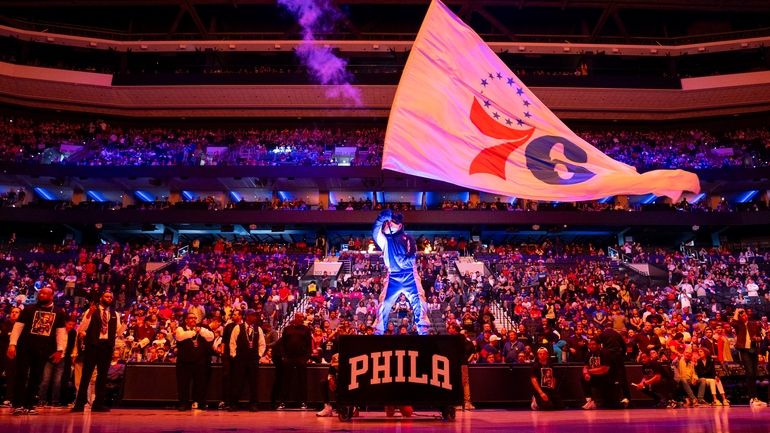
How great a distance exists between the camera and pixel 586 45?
4344cm

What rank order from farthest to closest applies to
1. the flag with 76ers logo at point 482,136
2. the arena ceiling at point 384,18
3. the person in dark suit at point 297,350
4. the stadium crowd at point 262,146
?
1. the arena ceiling at point 384,18
2. the stadium crowd at point 262,146
3. the person in dark suit at point 297,350
4. the flag with 76ers logo at point 482,136

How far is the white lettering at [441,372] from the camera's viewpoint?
8.09 m

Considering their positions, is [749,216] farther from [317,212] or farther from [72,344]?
[72,344]

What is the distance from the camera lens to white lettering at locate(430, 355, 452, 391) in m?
8.09

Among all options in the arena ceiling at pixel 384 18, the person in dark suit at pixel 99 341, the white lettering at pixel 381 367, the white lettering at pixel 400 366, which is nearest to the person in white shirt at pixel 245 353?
the person in dark suit at pixel 99 341

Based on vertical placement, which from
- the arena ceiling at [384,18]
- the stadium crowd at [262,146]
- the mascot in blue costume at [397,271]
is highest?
the arena ceiling at [384,18]

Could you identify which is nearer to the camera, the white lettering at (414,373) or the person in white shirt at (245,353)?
the white lettering at (414,373)

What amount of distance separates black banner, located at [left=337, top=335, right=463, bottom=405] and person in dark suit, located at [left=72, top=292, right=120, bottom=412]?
433cm

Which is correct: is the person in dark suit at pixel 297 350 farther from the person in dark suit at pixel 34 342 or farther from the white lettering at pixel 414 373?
the person in dark suit at pixel 34 342

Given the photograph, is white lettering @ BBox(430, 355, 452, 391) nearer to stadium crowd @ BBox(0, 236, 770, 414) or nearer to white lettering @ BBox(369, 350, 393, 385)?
white lettering @ BBox(369, 350, 393, 385)

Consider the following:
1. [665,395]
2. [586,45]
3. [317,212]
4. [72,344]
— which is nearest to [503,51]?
[586,45]

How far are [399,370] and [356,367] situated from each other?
1.97 feet

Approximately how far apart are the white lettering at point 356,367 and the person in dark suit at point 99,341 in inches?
171

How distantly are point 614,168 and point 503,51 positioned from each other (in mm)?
39095
